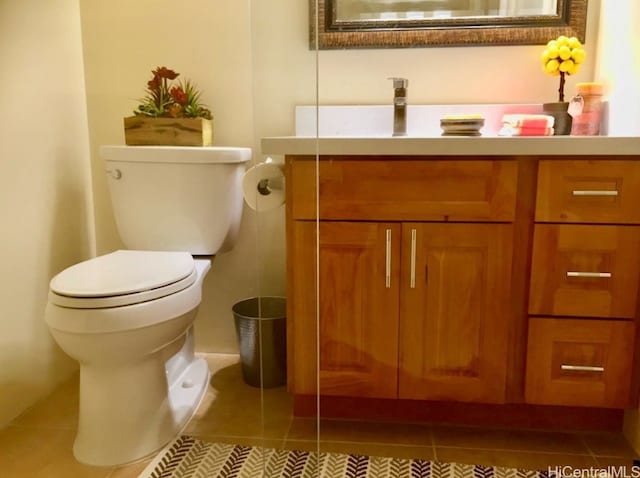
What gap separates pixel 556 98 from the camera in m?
1.74

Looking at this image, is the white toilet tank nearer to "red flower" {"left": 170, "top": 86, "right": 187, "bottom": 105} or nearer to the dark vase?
"red flower" {"left": 170, "top": 86, "right": 187, "bottom": 105}

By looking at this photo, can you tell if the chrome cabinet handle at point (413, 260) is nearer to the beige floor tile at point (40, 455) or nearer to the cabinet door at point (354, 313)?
the cabinet door at point (354, 313)

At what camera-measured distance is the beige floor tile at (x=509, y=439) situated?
145 centimetres

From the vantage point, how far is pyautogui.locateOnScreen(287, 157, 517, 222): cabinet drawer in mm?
1318

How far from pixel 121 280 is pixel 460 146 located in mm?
893

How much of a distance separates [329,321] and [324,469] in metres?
0.37

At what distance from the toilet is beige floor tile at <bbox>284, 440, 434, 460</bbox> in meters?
0.35

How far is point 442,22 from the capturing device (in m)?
1.73

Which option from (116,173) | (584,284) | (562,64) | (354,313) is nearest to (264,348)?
(354,313)

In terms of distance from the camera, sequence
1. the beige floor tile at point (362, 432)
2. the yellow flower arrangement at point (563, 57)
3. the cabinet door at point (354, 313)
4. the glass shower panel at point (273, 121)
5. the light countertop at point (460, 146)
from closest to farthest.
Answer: the light countertop at point (460, 146) → the cabinet door at point (354, 313) → the beige floor tile at point (362, 432) → the yellow flower arrangement at point (563, 57) → the glass shower panel at point (273, 121)

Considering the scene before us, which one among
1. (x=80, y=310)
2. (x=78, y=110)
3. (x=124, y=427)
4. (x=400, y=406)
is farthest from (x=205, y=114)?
(x=400, y=406)

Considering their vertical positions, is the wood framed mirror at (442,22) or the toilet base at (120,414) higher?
the wood framed mirror at (442,22)

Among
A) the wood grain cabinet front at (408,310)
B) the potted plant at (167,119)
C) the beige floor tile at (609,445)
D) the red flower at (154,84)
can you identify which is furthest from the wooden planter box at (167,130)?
the beige floor tile at (609,445)

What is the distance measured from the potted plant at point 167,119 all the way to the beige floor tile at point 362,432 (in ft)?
3.06
